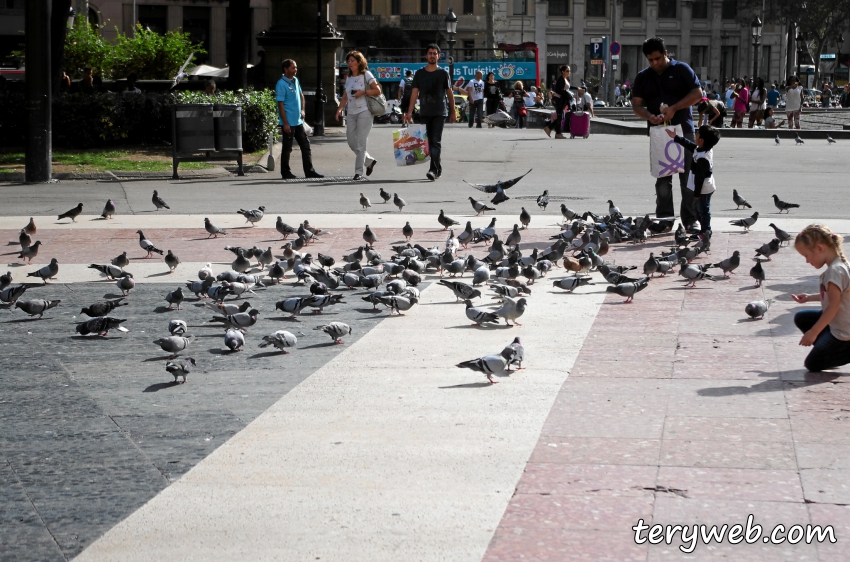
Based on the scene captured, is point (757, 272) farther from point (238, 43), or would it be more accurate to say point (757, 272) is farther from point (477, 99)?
point (477, 99)

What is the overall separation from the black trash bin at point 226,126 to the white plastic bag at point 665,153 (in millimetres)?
9611

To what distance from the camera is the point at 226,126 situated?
1989 cm

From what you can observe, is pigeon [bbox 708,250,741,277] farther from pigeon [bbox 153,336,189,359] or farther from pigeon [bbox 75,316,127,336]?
pigeon [bbox 75,316,127,336]

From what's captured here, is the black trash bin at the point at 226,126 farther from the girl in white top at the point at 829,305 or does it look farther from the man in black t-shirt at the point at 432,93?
the girl in white top at the point at 829,305

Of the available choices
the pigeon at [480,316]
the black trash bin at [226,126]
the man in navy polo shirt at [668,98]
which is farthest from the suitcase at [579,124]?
the pigeon at [480,316]

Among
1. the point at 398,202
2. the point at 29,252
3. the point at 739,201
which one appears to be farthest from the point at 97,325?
the point at 739,201

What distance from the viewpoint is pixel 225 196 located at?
16688 millimetres

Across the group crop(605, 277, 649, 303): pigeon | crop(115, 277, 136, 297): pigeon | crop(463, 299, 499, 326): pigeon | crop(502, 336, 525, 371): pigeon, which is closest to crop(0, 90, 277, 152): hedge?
crop(115, 277, 136, 297): pigeon

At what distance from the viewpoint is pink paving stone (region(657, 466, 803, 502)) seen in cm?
446

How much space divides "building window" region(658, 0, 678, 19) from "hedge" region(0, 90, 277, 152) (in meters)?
71.8

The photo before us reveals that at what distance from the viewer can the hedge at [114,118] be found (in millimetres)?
23703

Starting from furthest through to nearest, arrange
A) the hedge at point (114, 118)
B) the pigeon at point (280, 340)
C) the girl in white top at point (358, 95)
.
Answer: the hedge at point (114, 118), the girl in white top at point (358, 95), the pigeon at point (280, 340)

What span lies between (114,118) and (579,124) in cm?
1461

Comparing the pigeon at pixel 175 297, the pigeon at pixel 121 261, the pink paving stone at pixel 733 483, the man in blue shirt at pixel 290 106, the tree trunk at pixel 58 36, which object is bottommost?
the pink paving stone at pixel 733 483
